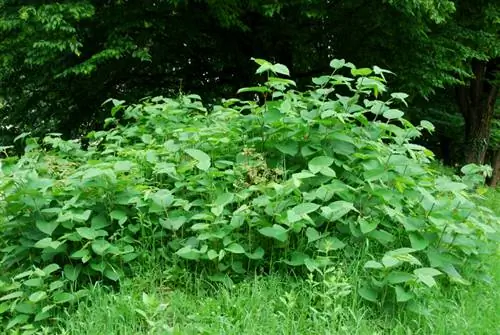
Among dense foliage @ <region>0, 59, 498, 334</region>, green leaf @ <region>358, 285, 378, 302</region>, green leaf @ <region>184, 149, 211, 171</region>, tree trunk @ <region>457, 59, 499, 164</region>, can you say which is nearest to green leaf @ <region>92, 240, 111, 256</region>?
dense foliage @ <region>0, 59, 498, 334</region>

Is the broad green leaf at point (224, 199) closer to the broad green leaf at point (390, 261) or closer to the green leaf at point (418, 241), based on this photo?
the broad green leaf at point (390, 261)

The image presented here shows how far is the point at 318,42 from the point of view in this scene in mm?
9094

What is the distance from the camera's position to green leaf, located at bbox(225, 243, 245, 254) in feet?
8.90

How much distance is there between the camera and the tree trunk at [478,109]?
1248cm

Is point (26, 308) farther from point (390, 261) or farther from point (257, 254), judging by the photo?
point (390, 261)

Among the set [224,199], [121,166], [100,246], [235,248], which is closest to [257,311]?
[235,248]

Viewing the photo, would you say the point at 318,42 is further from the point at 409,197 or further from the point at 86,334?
the point at 86,334

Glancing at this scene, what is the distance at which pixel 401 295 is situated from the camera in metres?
2.52

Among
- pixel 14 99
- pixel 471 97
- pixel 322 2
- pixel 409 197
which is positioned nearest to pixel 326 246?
pixel 409 197

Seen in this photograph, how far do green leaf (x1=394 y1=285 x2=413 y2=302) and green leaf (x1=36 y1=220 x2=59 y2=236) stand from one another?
6.06ft

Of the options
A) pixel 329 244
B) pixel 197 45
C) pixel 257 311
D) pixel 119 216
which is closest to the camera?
pixel 257 311

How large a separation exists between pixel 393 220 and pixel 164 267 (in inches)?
54.8

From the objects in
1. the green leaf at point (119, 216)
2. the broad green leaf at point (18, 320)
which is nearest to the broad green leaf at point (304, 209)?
the green leaf at point (119, 216)

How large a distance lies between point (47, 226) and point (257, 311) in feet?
4.14
